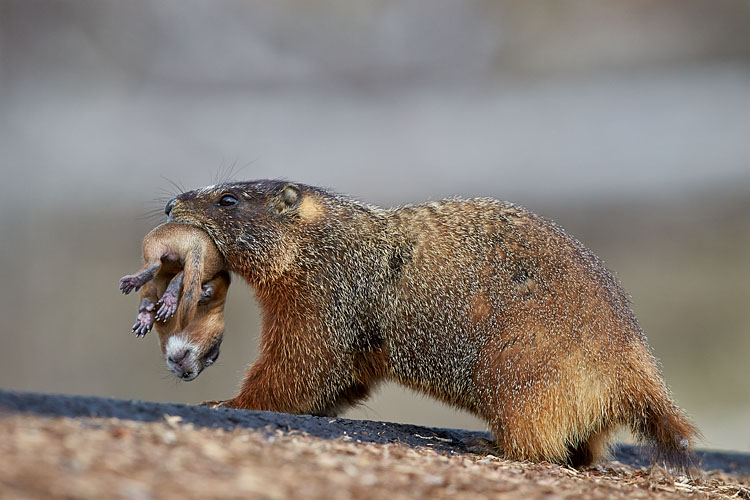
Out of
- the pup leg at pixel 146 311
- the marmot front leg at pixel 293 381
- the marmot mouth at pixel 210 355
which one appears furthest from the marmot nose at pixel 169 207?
the marmot front leg at pixel 293 381

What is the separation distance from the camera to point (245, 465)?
13.1 ft

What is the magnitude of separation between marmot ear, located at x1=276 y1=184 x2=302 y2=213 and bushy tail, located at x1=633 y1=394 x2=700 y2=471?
11.0 ft

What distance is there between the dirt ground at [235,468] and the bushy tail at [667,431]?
49 cm

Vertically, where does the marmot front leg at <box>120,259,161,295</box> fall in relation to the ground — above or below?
above

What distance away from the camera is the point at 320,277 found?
7172mm

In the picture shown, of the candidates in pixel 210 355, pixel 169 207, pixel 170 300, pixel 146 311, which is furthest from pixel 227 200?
pixel 210 355

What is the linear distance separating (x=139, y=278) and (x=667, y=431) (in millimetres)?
4098

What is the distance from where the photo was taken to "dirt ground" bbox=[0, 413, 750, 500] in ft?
11.0

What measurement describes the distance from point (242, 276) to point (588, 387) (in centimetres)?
300

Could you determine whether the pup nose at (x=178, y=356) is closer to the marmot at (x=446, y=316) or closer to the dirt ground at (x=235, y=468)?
the marmot at (x=446, y=316)

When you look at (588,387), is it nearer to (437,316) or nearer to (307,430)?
(437,316)

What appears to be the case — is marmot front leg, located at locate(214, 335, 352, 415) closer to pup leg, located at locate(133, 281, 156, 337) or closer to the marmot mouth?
the marmot mouth

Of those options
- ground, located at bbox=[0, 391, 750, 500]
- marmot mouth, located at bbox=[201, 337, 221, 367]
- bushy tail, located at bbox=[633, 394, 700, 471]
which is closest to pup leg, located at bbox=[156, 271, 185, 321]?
marmot mouth, located at bbox=[201, 337, 221, 367]

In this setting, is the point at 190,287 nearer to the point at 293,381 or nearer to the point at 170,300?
the point at 170,300
